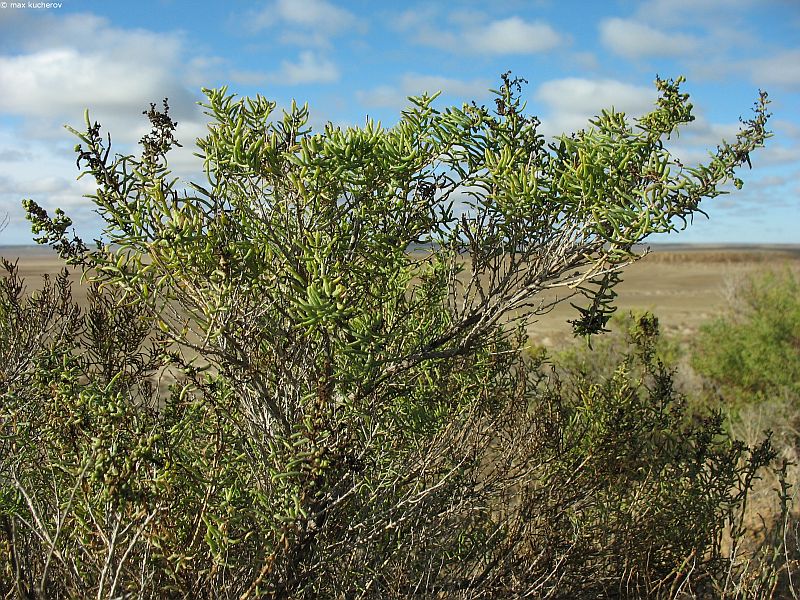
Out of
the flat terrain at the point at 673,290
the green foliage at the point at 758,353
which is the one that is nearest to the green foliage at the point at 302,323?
the green foliage at the point at 758,353

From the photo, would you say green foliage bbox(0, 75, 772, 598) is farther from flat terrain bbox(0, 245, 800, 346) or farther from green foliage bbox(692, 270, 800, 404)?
flat terrain bbox(0, 245, 800, 346)

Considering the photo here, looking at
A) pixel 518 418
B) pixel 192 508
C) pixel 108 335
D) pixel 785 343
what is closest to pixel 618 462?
pixel 518 418

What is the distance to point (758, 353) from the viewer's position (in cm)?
1294

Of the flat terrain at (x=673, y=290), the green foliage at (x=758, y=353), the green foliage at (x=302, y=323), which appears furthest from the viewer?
the flat terrain at (x=673, y=290)

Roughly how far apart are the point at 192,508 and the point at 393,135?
194 cm

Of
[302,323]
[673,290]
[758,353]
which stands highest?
[302,323]

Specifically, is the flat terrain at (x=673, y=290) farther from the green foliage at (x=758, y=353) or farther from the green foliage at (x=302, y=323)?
the green foliage at (x=302, y=323)

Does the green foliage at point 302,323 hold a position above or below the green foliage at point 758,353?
above

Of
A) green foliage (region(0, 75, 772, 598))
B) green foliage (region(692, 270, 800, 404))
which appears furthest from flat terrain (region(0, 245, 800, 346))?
green foliage (region(0, 75, 772, 598))

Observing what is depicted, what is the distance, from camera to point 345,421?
3227 mm

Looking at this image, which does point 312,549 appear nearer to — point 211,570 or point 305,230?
point 211,570

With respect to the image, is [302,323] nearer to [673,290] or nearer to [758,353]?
[758,353]

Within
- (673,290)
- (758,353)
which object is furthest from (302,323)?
(673,290)

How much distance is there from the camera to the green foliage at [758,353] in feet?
41.5
